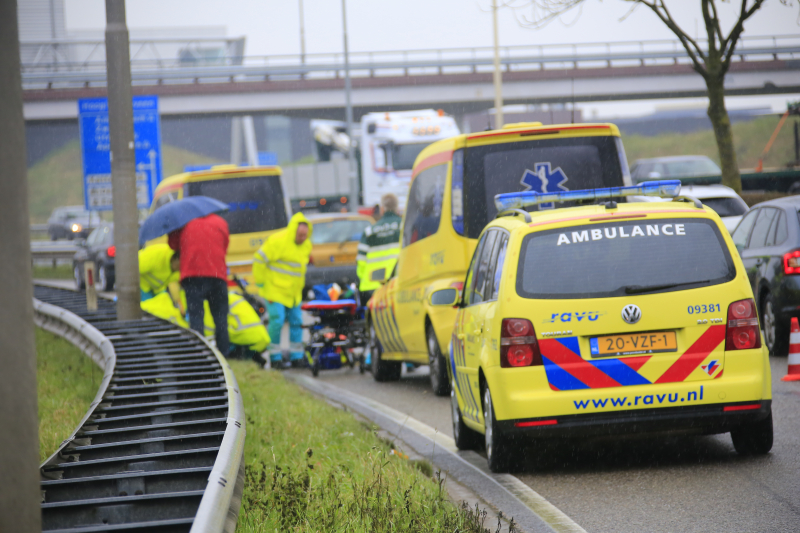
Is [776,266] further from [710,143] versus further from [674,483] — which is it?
[710,143]

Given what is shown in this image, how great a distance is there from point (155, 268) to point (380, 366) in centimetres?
306

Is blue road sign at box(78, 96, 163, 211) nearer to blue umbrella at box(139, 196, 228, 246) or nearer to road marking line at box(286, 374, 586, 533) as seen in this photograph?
blue umbrella at box(139, 196, 228, 246)

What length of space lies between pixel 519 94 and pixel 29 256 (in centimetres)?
5790

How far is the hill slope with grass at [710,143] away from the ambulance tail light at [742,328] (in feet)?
236

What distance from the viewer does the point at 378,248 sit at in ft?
46.8

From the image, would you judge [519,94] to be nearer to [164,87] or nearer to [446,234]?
[164,87]

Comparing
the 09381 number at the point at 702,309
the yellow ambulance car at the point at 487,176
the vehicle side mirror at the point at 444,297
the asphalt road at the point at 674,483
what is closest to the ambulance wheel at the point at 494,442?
the asphalt road at the point at 674,483

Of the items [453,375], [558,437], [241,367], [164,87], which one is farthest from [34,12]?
[164,87]

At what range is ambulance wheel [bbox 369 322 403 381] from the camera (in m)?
12.7

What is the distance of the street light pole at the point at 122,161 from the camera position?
38.2 ft

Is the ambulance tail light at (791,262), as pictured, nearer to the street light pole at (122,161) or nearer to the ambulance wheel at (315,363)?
the ambulance wheel at (315,363)

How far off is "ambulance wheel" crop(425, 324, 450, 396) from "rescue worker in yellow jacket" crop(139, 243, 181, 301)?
12.4 ft

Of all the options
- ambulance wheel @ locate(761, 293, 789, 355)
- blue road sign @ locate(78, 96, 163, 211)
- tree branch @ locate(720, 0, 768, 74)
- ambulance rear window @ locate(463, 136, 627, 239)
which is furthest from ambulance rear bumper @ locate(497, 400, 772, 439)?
blue road sign @ locate(78, 96, 163, 211)

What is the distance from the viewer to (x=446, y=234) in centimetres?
1000
